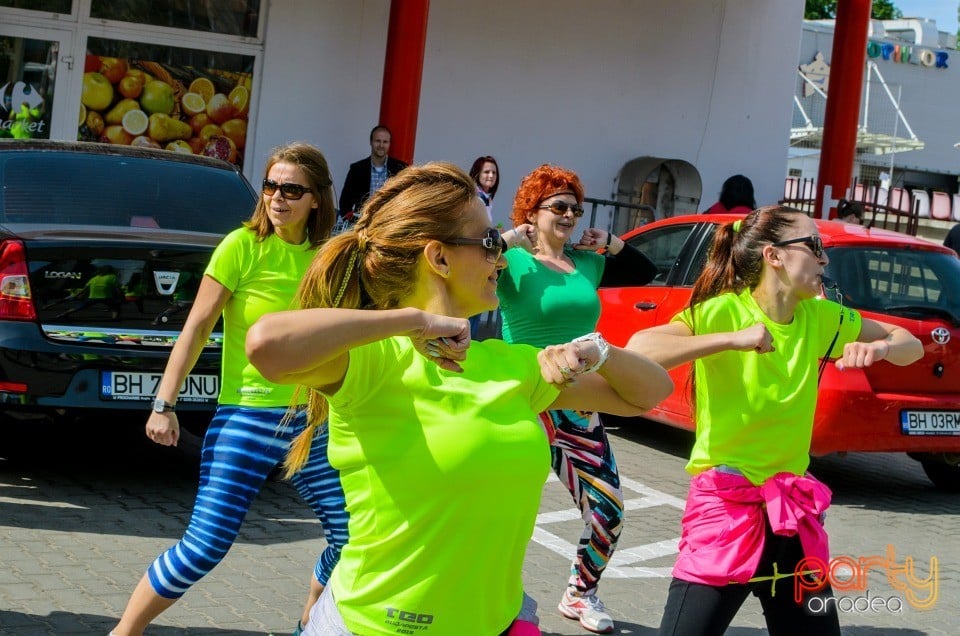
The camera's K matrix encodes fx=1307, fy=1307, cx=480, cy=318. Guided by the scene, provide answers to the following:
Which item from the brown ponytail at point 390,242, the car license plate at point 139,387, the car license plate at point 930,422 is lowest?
the car license plate at point 139,387

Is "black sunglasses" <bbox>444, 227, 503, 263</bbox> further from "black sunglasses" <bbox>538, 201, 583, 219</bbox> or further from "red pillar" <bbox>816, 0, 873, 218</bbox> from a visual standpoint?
"red pillar" <bbox>816, 0, 873, 218</bbox>

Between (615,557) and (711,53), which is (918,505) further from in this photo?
(711,53)

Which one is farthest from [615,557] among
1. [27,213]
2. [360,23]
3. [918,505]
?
[360,23]

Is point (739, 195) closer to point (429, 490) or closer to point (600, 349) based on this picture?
point (600, 349)

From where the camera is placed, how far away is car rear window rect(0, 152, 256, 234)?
686cm

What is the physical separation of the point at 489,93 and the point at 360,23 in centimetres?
181

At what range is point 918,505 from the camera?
26.6ft

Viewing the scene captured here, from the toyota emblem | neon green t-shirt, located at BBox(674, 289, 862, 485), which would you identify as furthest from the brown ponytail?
the toyota emblem

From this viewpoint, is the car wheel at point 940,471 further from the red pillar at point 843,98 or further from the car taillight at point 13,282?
the red pillar at point 843,98

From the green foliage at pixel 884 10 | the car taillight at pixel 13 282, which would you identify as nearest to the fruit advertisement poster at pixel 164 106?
the car taillight at pixel 13 282

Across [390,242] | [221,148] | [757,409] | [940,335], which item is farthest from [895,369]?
[221,148]

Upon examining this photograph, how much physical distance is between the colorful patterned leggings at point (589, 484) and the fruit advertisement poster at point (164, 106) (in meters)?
8.93

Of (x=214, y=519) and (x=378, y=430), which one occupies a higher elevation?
(x=378, y=430)

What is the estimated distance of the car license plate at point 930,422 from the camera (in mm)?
7699
